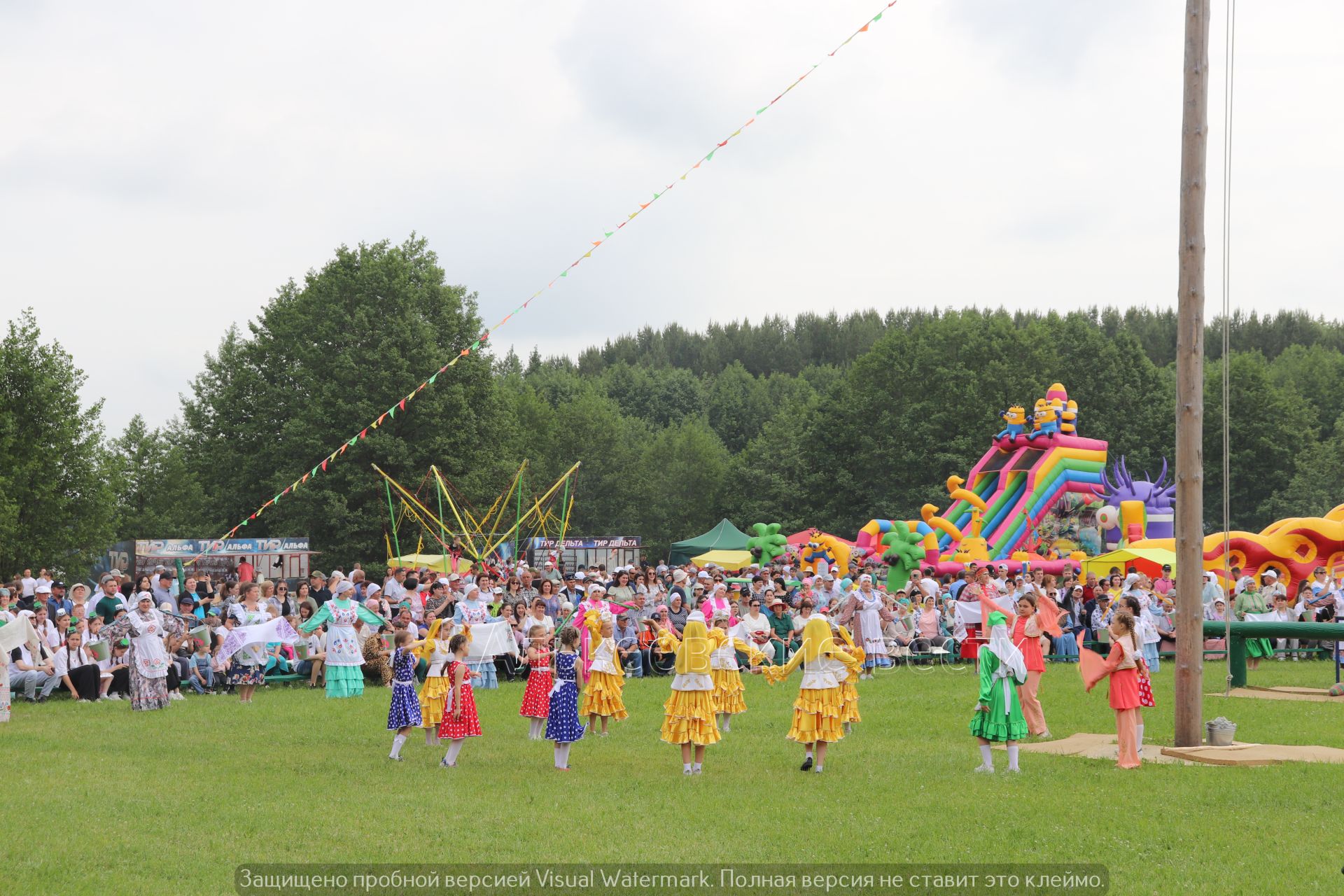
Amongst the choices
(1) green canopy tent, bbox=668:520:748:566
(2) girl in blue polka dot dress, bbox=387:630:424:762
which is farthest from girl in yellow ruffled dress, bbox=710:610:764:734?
(1) green canopy tent, bbox=668:520:748:566

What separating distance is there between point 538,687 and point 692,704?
2.66 metres

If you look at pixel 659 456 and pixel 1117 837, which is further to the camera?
pixel 659 456

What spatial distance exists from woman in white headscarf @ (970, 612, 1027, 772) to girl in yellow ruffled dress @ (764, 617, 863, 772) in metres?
1.23

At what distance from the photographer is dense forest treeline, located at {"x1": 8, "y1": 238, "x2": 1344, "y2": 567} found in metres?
40.8

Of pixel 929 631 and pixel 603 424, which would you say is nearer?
pixel 929 631

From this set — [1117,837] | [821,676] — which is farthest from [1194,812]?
[821,676]

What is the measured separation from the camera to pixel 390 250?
4484 centimetres

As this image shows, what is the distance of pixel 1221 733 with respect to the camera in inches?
527

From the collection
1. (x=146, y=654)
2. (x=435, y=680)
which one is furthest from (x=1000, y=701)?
(x=146, y=654)

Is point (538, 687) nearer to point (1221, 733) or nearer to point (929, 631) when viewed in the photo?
point (1221, 733)

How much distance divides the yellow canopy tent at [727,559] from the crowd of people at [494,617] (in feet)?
45.0

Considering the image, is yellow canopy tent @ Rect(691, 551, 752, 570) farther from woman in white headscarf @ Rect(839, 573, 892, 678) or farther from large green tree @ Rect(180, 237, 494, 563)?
woman in white headscarf @ Rect(839, 573, 892, 678)

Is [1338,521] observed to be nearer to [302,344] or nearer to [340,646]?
[340,646]

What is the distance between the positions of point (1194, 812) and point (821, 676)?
11.7 feet
